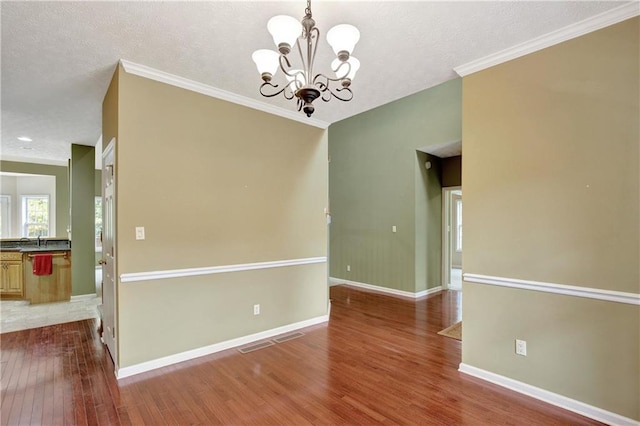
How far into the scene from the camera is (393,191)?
6.02m

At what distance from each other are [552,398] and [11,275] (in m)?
7.85

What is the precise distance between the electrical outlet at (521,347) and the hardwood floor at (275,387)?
0.33m

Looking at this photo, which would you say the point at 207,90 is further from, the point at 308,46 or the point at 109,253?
the point at 109,253

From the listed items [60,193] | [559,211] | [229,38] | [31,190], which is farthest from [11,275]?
[559,211]

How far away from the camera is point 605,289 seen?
7.00ft

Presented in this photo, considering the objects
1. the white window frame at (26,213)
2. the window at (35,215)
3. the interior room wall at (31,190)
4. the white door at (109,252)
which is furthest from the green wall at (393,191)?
the window at (35,215)

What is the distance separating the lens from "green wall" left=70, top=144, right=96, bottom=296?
5285 mm

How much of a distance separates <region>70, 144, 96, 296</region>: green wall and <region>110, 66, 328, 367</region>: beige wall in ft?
11.4

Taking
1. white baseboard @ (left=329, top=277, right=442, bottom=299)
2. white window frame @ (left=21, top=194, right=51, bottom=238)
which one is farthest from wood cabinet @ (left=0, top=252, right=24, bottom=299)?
white baseboard @ (left=329, top=277, right=442, bottom=299)

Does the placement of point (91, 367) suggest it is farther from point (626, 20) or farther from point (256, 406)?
point (626, 20)

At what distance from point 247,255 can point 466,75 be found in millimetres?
2895

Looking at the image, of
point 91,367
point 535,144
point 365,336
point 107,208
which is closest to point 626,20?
point 535,144

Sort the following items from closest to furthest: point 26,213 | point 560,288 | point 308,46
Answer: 1. point 308,46
2. point 560,288
3. point 26,213

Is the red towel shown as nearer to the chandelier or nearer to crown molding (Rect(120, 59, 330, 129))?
crown molding (Rect(120, 59, 330, 129))
